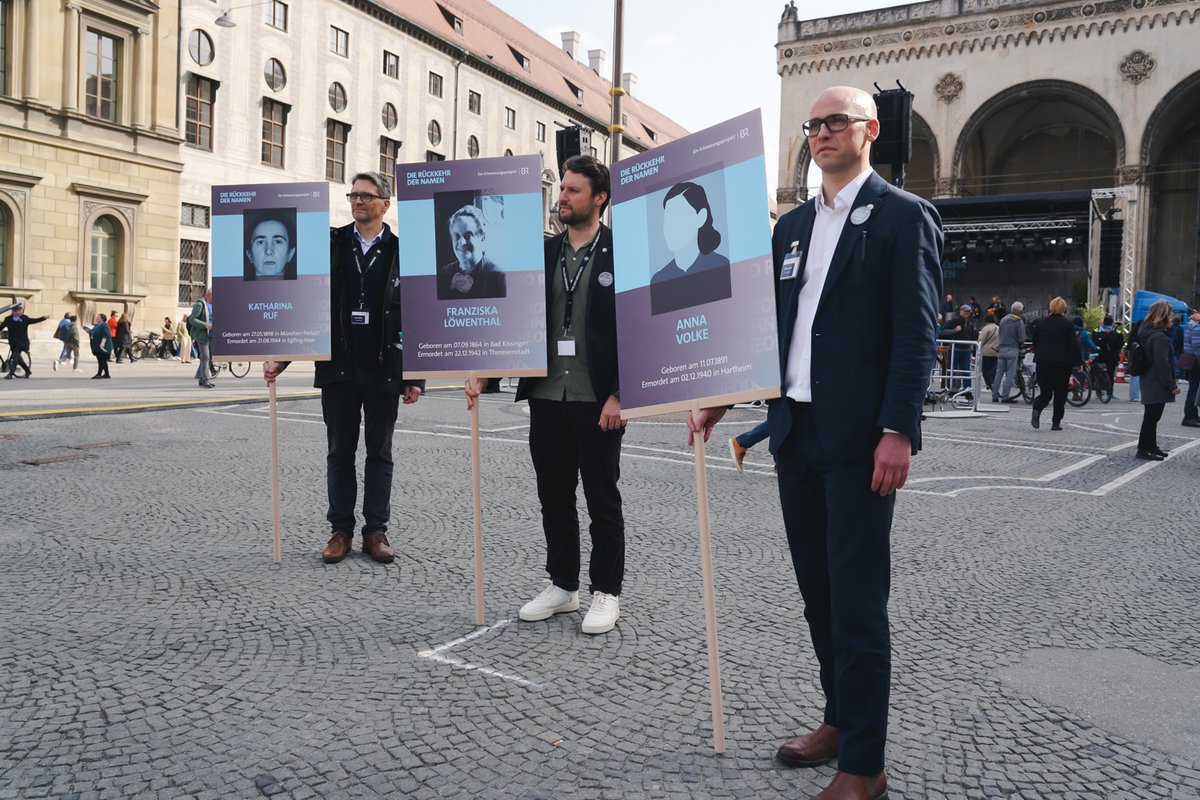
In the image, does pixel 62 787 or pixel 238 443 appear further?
pixel 238 443

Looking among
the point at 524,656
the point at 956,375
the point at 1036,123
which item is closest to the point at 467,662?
the point at 524,656

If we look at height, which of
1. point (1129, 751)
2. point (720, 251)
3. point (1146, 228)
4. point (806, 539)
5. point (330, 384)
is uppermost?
point (1146, 228)

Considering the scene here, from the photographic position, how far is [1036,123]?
45.9 metres

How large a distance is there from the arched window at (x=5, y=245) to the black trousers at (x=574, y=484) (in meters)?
29.1

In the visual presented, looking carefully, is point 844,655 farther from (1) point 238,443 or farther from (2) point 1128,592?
(1) point 238,443

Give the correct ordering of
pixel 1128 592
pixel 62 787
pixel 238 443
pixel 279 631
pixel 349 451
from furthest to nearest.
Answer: pixel 238 443, pixel 349 451, pixel 1128 592, pixel 279 631, pixel 62 787

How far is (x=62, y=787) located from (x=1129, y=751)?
10.7 ft

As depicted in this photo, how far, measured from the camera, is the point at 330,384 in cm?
551

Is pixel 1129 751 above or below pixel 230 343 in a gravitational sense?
below

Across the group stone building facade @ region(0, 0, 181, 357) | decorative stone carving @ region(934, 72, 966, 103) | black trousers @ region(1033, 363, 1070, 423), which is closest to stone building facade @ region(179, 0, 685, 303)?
stone building facade @ region(0, 0, 181, 357)

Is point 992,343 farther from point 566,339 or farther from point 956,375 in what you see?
point 566,339

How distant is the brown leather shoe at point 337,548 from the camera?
525 cm

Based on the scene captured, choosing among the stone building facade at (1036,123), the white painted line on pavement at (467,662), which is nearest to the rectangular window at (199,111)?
the stone building facade at (1036,123)

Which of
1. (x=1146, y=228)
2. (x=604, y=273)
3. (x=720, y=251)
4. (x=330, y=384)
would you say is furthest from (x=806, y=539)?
(x=1146, y=228)
